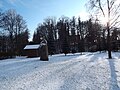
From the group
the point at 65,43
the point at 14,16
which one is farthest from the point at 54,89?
the point at 14,16

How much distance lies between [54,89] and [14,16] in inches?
1841

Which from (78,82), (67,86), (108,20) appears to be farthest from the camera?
(108,20)

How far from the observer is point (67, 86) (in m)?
8.44

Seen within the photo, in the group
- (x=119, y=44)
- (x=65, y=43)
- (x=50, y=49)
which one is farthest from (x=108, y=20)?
(x=119, y=44)

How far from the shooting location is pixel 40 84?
8844 millimetres

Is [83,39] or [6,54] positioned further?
[83,39]

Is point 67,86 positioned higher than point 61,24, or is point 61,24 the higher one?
point 61,24

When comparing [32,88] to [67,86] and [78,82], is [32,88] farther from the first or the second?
[78,82]

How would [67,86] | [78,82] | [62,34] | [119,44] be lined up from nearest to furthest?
[67,86] < [78,82] < [119,44] < [62,34]

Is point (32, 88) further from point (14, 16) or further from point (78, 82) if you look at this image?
point (14, 16)

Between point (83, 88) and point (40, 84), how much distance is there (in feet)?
6.97

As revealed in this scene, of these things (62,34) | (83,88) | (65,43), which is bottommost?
(83,88)

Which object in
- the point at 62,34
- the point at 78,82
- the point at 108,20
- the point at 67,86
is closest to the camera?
the point at 67,86

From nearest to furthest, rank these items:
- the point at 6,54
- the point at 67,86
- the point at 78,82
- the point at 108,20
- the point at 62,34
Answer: the point at 67,86
the point at 78,82
the point at 108,20
the point at 6,54
the point at 62,34
